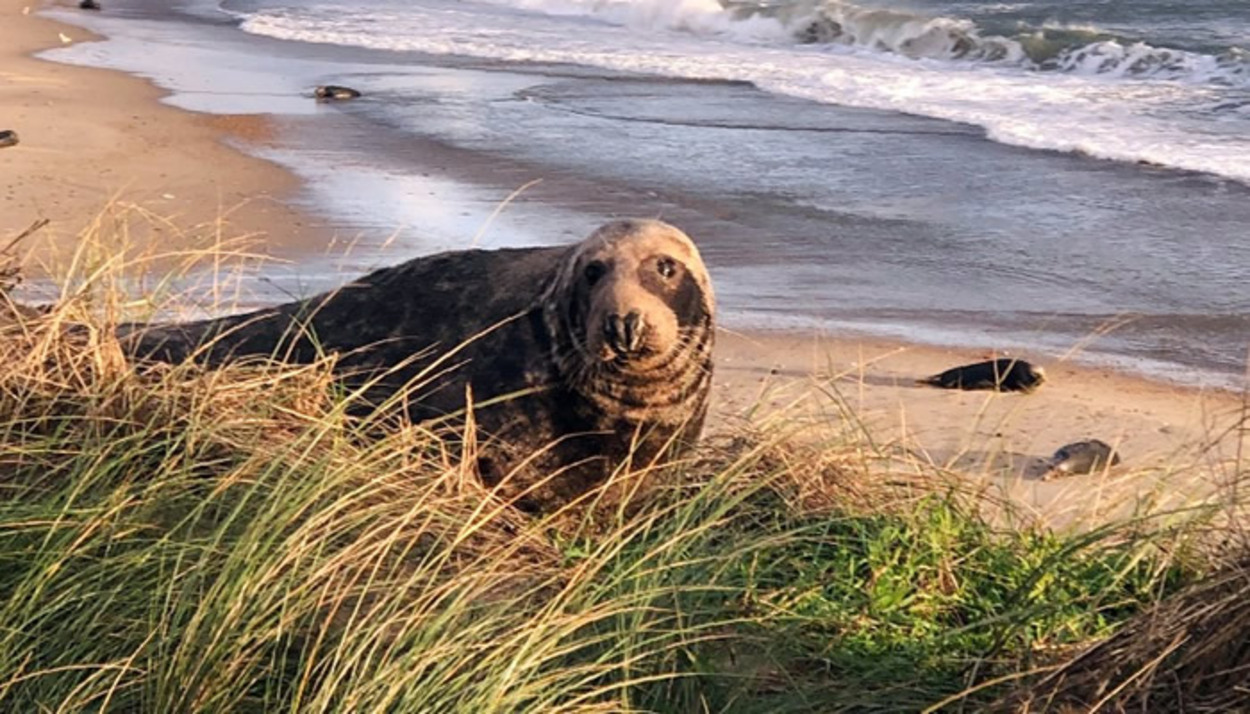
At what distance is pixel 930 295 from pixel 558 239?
2.20m

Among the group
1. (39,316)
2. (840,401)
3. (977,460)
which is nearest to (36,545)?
(39,316)

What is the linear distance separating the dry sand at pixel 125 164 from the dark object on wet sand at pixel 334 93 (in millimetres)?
1430

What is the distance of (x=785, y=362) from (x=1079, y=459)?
1.78m

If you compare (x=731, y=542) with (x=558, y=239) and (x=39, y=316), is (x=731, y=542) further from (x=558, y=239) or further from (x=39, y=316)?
(x=558, y=239)

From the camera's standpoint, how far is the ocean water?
9742 millimetres

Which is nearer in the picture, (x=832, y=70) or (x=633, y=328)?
(x=633, y=328)

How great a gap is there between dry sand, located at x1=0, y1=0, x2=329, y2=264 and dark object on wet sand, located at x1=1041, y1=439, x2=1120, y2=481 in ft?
13.1

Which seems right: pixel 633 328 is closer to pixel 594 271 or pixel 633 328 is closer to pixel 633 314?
pixel 633 314

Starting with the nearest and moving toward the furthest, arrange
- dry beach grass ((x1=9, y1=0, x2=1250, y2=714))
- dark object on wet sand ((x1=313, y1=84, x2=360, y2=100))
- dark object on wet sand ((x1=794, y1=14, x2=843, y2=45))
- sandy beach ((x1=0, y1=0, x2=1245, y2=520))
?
dry beach grass ((x1=9, y1=0, x2=1250, y2=714))
sandy beach ((x1=0, y1=0, x2=1245, y2=520))
dark object on wet sand ((x1=313, y1=84, x2=360, y2=100))
dark object on wet sand ((x1=794, y1=14, x2=843, y2=45))

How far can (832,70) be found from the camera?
1997 cm

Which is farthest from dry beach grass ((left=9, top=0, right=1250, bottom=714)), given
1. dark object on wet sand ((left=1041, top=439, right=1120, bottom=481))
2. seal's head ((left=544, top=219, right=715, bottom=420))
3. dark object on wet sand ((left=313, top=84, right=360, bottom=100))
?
dark object on wet sand ((left=313, top=84, right=360, bottom=100))

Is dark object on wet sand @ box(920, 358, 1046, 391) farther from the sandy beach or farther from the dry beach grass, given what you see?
the dry beach grass

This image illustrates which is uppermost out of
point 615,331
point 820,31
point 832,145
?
point 615,331

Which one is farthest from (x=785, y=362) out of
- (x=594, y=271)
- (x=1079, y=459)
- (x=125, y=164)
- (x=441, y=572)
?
(x=125, y=164)
